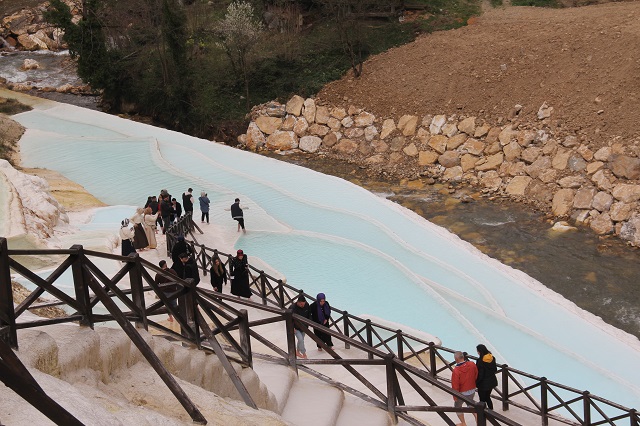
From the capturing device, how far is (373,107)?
2855 cm

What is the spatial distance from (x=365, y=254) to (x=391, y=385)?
28.1 ft

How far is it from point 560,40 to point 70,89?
21937 millimetres

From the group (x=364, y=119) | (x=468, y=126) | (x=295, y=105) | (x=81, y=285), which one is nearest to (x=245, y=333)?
(x=81, y=285)

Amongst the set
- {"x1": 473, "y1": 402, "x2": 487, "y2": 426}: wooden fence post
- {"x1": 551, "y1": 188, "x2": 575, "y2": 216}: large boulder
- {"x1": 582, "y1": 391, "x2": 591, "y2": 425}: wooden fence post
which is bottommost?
{"x1": 582, "y1": 391, "x2": 591, "y2": 425}: wooden fence post

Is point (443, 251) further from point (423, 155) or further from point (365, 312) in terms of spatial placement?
point (423, 155)

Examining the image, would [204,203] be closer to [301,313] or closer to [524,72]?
[301,313]

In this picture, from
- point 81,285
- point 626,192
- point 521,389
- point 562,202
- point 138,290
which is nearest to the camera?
point 81,285

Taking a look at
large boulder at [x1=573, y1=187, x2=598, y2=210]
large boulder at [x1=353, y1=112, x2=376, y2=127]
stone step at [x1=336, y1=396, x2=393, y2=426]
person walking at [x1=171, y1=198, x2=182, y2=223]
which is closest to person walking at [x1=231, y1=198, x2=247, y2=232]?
person walking at [x1=171, y1=198, x2=182, y2=223]

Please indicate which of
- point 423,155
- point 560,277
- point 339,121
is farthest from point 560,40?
point 560,277

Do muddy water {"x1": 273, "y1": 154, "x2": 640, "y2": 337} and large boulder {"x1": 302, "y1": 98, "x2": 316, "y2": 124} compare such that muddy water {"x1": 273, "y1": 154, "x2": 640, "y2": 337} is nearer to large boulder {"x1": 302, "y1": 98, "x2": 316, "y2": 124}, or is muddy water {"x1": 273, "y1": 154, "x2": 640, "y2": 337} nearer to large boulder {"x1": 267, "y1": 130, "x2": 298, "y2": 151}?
large boulder {"x1": 267, "y1": 130, "x2": 298, "y2": 151}

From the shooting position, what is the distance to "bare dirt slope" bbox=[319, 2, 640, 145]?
23172 mm

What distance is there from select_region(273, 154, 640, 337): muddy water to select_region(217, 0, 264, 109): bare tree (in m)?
9.66

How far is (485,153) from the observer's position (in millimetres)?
24484

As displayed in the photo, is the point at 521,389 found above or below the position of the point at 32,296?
below
